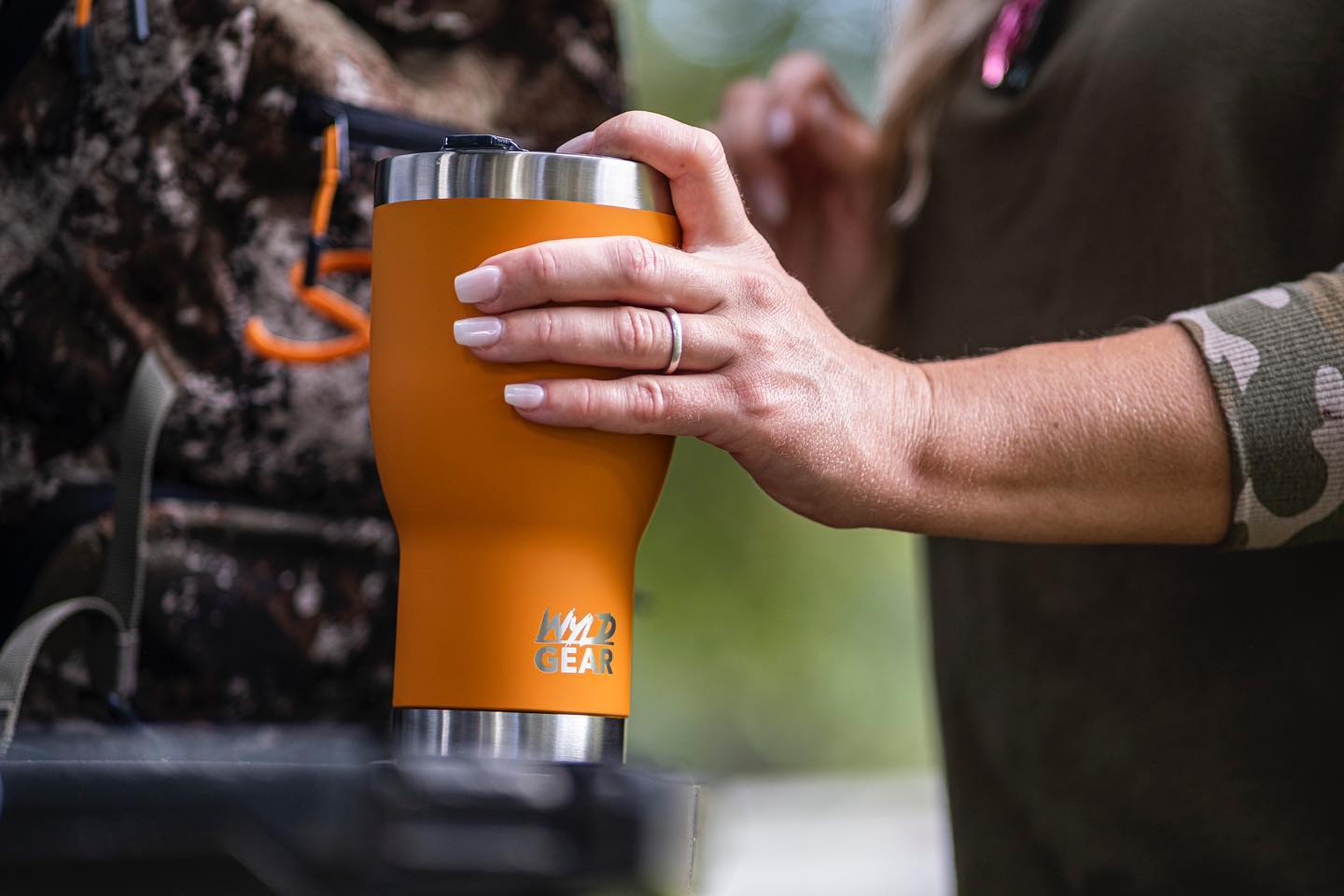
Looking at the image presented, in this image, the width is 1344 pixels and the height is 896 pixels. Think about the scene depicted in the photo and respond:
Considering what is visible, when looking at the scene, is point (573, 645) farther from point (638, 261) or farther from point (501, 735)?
point (638, 261)

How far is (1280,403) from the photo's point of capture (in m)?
0.61

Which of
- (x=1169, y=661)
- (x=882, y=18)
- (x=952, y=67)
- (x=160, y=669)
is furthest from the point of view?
(x=882, y=18)

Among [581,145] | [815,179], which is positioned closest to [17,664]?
[581,145]

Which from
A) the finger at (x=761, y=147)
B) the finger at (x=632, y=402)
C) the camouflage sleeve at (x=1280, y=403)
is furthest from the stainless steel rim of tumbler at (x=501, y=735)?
the finger at (x=761, y=147)

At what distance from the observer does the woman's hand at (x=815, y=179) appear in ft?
3.80

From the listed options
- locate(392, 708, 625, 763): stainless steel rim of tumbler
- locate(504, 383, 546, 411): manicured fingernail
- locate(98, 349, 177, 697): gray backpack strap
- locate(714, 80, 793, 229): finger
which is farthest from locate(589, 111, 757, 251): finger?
locate(714, 80, 793, 229): finger

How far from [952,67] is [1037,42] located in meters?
0.12

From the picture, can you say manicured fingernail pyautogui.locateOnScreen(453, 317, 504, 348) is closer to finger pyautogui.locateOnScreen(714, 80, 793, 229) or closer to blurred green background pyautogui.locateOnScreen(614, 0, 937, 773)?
finger pyautogui.locateOnScreen(714, 80, 793, 229)

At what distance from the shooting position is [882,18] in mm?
1404

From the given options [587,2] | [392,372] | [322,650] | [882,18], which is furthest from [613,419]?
[882,18]

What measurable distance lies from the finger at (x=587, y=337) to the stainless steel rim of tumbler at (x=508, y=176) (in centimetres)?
4

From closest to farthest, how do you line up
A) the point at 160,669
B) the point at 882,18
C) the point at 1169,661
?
the point at 160,669 → the point at 1169,661 → the point at 882,18

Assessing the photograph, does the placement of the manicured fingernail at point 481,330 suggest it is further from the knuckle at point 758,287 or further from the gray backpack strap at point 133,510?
the gray backpack strap at point 133,510

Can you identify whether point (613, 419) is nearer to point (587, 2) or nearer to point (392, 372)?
point (392, 372)
